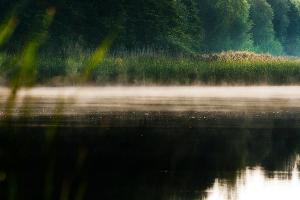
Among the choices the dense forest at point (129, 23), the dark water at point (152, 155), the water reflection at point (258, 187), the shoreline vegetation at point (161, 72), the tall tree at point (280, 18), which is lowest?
the water reflection at point (258, 187)

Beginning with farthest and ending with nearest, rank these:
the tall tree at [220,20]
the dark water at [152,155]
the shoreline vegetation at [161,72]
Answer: the tall tree at [220,20], the shoreline vegetation at [161,72], the dark water at [152,155]

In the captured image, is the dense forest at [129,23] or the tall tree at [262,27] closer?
the dense forest at [129,23]

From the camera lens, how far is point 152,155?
1573cm

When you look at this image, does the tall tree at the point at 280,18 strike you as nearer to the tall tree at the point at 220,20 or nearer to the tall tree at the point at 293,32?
the tall tree at the point at 293,32

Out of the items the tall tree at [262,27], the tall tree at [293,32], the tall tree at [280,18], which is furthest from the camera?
the tall tree at [293,32]

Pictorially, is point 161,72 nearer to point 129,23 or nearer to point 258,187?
point 129,23

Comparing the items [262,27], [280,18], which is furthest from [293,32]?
[262,27]

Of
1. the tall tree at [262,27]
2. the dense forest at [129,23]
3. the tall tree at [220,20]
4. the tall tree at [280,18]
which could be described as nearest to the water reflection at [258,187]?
the dense forest at [129,23]

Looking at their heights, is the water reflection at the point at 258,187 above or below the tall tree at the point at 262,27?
below

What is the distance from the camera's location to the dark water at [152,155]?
37.5 feet

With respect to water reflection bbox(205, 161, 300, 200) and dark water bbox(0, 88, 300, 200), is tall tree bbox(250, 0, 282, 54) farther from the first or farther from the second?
water reflection bbox(205, 161, 300, 200)

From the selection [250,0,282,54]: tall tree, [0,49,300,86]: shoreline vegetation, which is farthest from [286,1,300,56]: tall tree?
[0,49,300,86]: shoreline vegetation

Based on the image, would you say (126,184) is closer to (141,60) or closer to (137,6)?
(141,60)

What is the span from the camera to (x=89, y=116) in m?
25.5
